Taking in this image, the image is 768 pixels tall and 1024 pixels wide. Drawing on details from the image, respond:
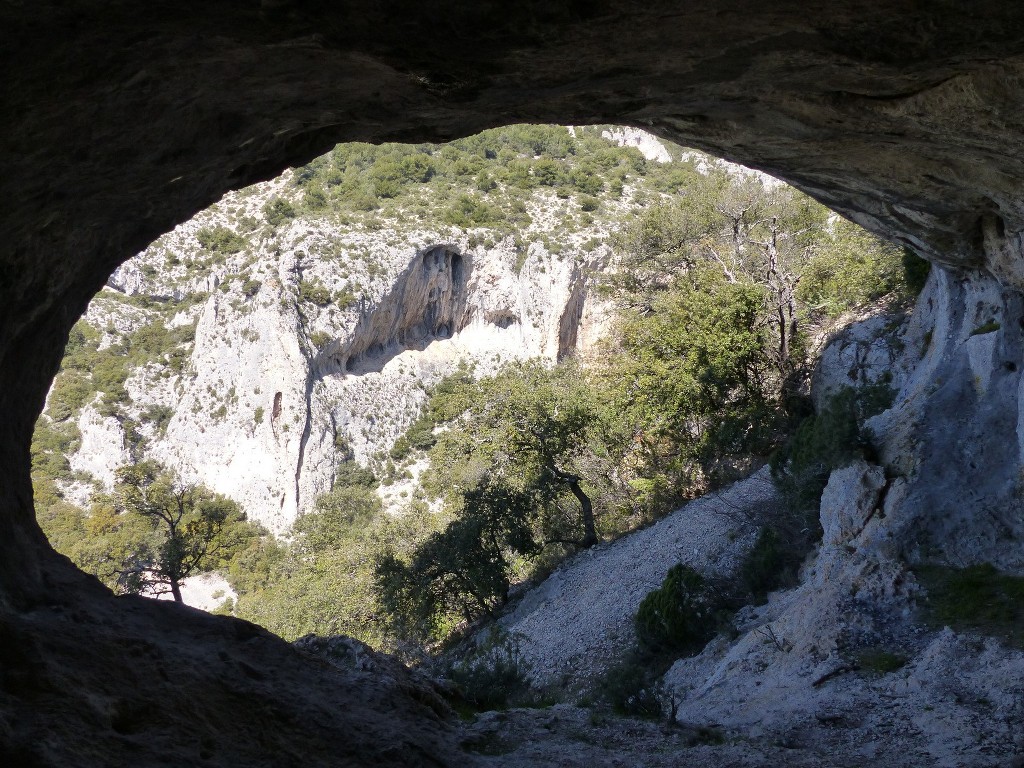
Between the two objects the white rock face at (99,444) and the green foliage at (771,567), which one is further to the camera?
the white rock face at (99,444)

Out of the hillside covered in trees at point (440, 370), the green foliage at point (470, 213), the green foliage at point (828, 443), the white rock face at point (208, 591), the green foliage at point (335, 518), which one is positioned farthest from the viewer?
the green foliage at point (470, 213)

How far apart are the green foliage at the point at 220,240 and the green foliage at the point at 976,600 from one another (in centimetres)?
5142

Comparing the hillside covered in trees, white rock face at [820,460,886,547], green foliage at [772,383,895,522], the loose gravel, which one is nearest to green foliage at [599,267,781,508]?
the hillside covered in trees

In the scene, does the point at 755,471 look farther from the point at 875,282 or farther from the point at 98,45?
the point at 98,45

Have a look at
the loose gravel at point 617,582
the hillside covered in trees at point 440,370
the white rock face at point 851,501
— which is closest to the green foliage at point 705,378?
the hillside covered in trees at point 440,370

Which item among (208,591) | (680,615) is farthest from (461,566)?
(208,591)

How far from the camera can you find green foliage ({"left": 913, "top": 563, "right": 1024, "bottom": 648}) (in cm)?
680

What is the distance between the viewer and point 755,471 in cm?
1805

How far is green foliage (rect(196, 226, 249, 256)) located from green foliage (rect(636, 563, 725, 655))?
4694 centimetres

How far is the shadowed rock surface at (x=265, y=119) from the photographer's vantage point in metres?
3.13

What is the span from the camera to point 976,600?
7.30 metres

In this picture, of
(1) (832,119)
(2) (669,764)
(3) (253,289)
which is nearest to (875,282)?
(1) (832,119)

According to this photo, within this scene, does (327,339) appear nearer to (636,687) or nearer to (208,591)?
(208,591)

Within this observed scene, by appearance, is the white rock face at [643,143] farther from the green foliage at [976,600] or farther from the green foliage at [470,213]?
the green foliage at [976,600]
